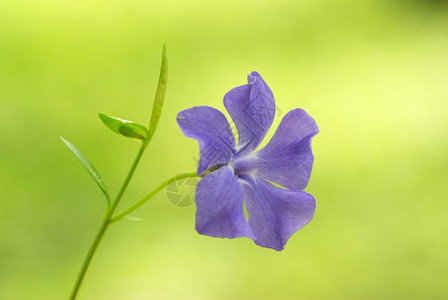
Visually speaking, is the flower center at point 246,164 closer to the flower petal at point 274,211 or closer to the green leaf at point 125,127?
the flower petal at point 274,211

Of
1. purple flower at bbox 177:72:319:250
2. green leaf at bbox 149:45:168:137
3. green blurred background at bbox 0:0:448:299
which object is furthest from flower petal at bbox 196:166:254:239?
green blurred background at bbox 0:0:448:299

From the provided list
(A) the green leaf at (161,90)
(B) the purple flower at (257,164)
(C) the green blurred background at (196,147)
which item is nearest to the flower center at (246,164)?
(B) the purple flower at (257,164)

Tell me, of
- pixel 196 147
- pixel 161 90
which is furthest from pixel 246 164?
pixel 196 147

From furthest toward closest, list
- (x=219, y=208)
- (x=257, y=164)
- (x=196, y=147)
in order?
(x=196, y=147), (x=257, y=164), (x=219, y=208)

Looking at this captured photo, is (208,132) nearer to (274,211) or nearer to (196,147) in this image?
(274,211)

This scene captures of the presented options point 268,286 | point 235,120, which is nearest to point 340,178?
point 268,286

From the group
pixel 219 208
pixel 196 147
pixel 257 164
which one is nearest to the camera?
pixel 219 208

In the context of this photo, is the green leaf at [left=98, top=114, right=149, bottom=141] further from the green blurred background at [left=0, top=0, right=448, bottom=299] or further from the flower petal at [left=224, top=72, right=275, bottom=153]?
A: the green blurred background at [left=0, top=0, right=448, bottom=299]
